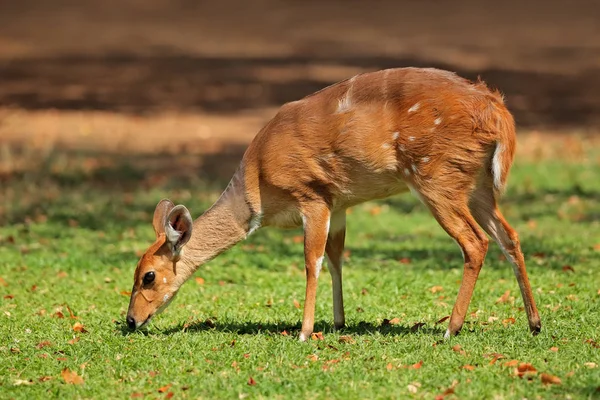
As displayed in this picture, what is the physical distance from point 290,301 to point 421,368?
2574 millimetres

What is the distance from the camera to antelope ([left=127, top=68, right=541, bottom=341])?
7.58m

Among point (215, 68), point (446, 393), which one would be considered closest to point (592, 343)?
point (446, 393)

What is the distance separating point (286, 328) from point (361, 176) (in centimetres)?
130

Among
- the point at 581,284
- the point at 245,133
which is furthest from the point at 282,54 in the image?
the point at 581,284

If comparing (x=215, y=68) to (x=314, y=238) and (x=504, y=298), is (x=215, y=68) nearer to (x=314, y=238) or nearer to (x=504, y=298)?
(x=504, y=298)

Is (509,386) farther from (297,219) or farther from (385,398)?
(297,219)

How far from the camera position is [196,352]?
7375mm

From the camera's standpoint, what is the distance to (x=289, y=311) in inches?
348

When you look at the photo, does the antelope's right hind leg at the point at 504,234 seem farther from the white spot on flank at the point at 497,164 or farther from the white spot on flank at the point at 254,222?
the white spot on flank at the point at 254,222

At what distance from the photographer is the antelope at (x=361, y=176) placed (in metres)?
7.58

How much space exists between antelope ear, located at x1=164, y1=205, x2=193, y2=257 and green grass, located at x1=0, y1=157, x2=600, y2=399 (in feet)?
2.11

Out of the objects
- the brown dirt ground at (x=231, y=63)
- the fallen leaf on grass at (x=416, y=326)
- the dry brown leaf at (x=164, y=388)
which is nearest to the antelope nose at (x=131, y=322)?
the dry brown leaf at (x=164, y=388)

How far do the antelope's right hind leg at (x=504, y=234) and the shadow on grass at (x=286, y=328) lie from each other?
0.66 meters

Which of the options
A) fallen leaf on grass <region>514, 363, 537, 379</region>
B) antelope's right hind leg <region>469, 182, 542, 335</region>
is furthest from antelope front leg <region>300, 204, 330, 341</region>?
fallen leaf on grass <region>514, 363, 537, 379</region>
